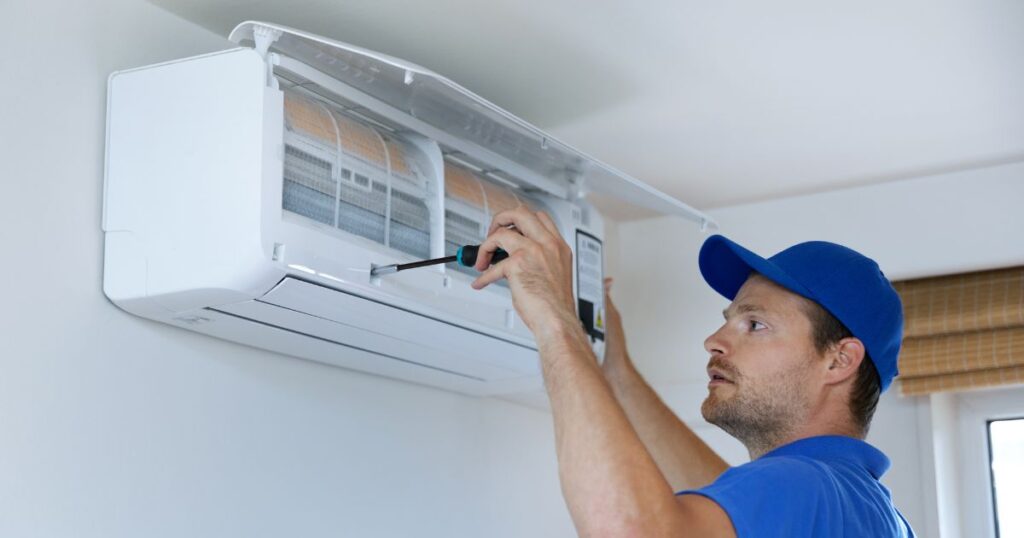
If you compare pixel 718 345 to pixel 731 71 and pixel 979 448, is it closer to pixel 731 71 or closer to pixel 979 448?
pixel 731 71

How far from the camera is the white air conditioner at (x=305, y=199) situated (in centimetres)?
168

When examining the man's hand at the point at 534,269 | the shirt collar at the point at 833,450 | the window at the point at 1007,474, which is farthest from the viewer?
the window at the point at 1007,474

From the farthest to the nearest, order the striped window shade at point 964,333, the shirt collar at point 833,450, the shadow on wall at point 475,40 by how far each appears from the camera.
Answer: the striped window shade at point 964,333 → the shadow on wall at point 475,40 → the shirt collar at point 833,450

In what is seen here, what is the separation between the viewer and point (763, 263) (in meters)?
1.57

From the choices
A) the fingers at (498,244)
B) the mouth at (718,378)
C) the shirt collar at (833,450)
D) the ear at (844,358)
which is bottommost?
the shirt collar at (833,450)

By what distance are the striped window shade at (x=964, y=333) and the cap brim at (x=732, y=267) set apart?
3.91ft

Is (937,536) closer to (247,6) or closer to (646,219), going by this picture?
(646,219)

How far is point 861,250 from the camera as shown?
291cm

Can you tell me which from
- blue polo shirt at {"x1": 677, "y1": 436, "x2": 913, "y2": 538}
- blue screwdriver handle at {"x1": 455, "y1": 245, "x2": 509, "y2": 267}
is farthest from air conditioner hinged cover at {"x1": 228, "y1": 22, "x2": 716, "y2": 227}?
blue polo shirt at {"x1": 677, "y1": 436, "x2": 913, "y2": 538}

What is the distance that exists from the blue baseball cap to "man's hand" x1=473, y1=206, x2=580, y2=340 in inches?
12.1

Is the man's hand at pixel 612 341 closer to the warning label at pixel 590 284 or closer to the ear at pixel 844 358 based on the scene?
the warning label at pixel 590 284

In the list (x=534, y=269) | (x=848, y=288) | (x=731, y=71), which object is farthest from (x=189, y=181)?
(x=731, y=71)

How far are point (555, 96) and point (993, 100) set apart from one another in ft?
2.75

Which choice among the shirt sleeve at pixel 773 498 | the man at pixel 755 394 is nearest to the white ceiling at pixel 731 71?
the man at pixel 755 394
